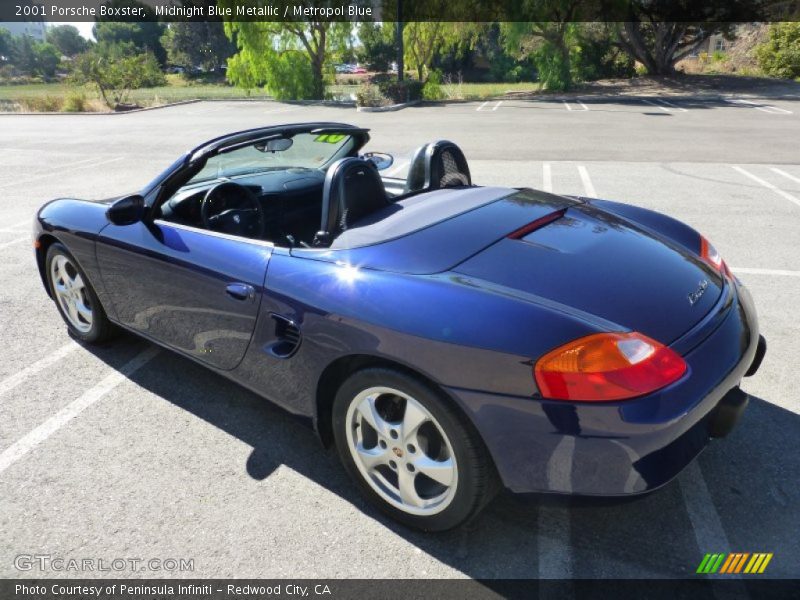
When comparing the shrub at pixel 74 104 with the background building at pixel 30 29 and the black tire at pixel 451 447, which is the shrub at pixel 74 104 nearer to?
the black tire at pixel 451 447

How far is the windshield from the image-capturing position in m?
3.25

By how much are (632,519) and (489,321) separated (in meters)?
1.06

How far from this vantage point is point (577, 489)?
1.93 meters

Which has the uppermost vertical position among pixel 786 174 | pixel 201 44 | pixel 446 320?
pixel 201 44

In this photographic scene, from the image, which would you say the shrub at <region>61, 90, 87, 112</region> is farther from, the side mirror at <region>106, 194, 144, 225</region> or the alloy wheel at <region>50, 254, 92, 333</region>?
the side mirror at <region>106, 194, 144, 225</region>

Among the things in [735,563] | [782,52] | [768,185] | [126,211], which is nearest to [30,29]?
[782,52]

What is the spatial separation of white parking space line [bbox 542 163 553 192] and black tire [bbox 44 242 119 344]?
6.03 m

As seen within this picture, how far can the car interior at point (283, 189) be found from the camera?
279cm

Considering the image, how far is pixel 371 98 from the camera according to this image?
2348 cm

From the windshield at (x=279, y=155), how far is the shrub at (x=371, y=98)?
20.0m

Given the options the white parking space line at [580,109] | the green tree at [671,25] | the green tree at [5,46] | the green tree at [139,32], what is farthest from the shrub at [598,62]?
the green tree at [5,46]

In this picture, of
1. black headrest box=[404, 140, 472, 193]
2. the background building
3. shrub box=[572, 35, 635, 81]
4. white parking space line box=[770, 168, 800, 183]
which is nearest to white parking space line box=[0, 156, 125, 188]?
black headrest box=[404, 140, 472, 193]

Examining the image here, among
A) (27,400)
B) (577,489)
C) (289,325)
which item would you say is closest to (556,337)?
(577,489)

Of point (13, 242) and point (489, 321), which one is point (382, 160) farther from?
point (13, 242)
